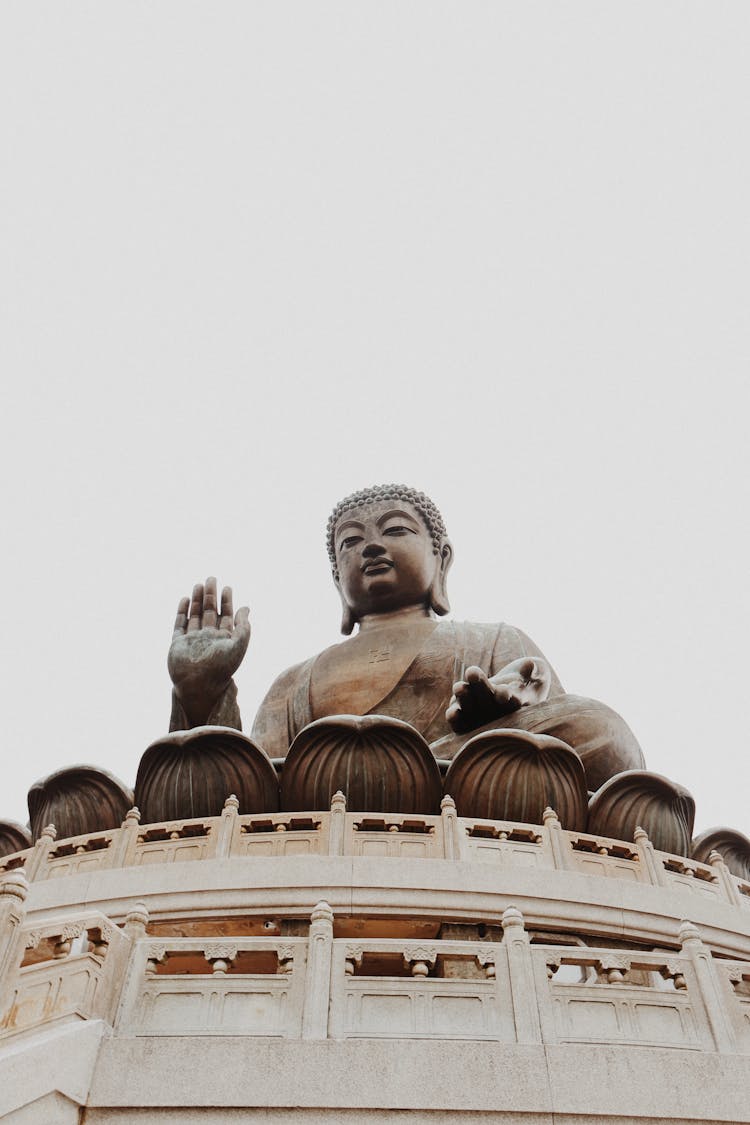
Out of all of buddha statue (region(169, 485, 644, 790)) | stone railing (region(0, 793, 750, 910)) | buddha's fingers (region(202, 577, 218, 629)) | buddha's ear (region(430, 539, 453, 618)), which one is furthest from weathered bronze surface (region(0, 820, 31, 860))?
buddha's ear (region(430, 539, 453, 618))

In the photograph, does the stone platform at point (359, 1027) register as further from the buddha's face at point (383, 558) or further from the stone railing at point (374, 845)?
the buddha's face at point (383, 558)

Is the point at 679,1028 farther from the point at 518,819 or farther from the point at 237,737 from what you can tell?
the point at 237,737

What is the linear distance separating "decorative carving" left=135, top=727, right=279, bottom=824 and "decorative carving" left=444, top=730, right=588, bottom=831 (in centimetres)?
130

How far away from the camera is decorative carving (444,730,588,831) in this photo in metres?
6.91

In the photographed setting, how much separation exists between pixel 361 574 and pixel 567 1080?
8022mm

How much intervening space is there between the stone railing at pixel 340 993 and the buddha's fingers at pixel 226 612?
4.60m

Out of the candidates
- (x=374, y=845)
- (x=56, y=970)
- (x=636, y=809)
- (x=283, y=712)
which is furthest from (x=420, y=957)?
(x=283, y=712)

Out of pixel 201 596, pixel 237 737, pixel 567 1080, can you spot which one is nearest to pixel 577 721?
pixel 237 737

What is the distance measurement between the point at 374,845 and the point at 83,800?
7.65 ft

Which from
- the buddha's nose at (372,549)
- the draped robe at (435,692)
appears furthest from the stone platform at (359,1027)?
the buddha's nose at (372,549)

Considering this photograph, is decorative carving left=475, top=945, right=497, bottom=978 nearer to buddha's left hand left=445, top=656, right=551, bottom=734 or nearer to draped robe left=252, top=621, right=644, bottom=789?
buddha's left hand left=445, top=656, right=551, bottom=734

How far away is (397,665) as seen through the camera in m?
10.2

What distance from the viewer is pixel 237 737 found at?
702cm

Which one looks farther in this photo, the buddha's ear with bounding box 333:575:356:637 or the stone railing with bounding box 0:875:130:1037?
the buddha's ear with bounding box 333:575:356:637
